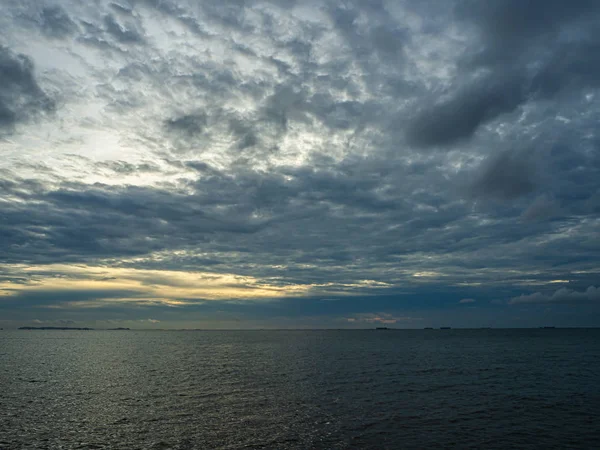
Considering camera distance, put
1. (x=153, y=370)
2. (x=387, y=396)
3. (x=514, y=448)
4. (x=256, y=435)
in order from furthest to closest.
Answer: (x=153, y=370)
(x=387, y=396)
(x=256, y=435)
(x=514, y=448)

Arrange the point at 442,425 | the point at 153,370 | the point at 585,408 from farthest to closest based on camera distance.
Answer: the point at 153,370
the point at 585,408
the point at 442,425

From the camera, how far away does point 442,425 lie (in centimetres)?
3791

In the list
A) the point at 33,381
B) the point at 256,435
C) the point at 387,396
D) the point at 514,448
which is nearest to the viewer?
the point at 514,448

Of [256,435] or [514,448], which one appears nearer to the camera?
[514,448]

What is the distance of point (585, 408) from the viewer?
1774 inches

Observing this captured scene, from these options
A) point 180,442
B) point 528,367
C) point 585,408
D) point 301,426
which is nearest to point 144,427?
point 180,442

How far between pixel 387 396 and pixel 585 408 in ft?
70.9

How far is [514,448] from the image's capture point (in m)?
31.6

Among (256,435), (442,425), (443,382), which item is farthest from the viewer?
(443,382)

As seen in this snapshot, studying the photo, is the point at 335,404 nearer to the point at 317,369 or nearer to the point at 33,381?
the point at 317,369

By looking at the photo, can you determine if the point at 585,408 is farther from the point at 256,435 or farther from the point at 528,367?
the point at 528,367

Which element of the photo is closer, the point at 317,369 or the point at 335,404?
the point at 335,404

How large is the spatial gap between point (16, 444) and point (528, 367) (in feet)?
289

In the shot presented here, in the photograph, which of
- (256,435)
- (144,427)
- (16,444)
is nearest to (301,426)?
(256,435)
